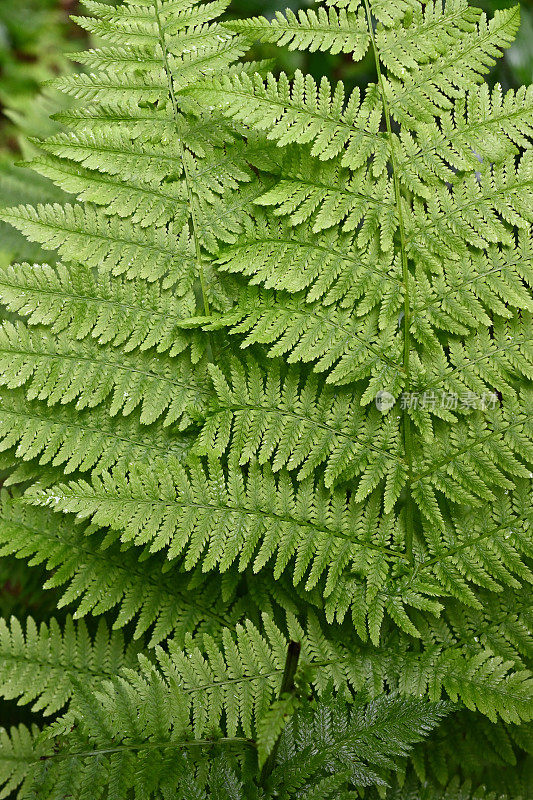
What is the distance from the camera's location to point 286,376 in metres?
1.57

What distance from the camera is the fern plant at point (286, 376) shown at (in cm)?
145

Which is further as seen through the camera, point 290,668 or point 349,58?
point 349,58

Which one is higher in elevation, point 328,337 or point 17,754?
point 328,337

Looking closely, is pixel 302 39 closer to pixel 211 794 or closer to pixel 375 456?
pixel 375 456

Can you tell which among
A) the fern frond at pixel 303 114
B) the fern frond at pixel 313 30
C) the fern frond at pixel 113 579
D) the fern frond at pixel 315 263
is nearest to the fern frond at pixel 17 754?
the fern frond at pixel 113 579

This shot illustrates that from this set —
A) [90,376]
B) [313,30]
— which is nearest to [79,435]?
[90,376]

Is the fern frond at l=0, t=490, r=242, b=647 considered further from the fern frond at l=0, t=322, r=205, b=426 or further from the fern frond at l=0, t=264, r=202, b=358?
the fern frond at l=0, t=264, r=202, b=358

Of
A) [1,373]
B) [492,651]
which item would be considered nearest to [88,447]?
[1,373]

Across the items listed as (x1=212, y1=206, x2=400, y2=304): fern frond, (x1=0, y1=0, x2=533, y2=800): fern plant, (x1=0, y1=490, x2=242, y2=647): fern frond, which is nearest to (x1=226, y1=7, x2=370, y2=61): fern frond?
(x1=0, y1=0, x2=533, y2=800): fern plant

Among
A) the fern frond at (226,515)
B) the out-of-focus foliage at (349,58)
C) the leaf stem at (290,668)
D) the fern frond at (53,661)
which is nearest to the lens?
the leaf stem at (290,668)

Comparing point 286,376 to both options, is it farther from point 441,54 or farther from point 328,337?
point 441,54

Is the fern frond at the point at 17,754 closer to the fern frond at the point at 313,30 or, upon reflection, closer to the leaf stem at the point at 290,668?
the leaf stem at the point at 290,668

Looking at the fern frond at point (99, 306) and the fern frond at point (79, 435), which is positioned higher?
the fern frond at point (99, 306)

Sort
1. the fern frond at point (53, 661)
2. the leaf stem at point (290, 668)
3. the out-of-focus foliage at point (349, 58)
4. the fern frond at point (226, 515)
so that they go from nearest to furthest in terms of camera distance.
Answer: the leaf stem at point (290, 668) < the fern frond at point (226, 515) < the fern frond at point (53, 661) < the out-of-focus foliage at point (349, 58)
